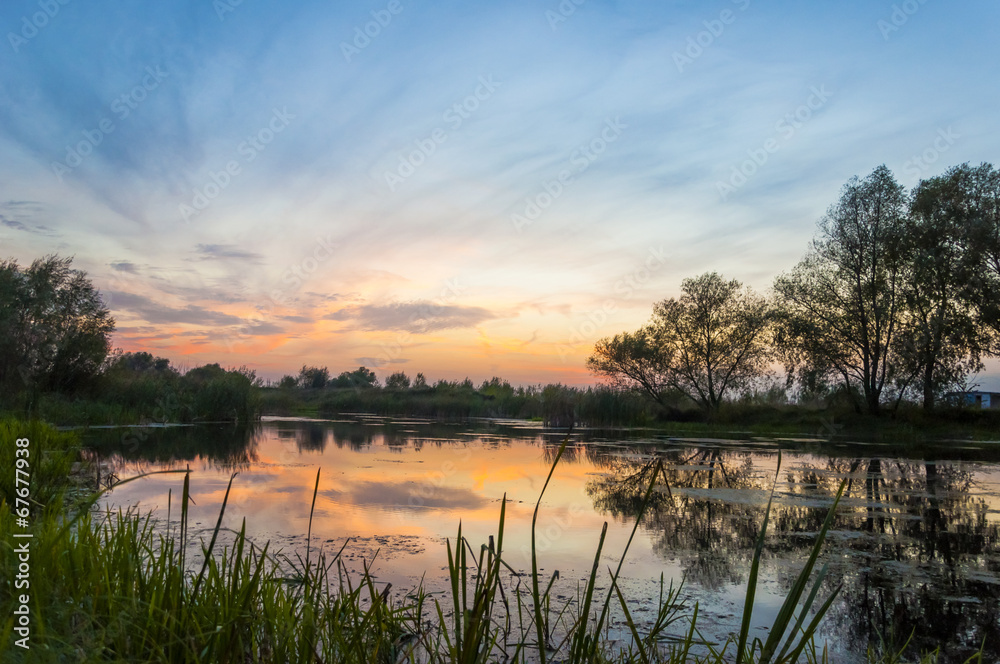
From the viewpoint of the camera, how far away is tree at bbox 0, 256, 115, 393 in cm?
1811

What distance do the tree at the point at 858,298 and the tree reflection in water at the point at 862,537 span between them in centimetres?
1296

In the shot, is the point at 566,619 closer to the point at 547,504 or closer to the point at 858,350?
the point at 547,504

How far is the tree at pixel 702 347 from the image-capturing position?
30172mm

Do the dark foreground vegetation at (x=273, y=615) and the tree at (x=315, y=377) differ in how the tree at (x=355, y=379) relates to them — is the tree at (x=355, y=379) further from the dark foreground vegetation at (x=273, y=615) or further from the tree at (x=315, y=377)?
the dark foreground vegetation at (x=273, y=615)

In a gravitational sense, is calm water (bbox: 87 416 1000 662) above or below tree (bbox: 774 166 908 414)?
below

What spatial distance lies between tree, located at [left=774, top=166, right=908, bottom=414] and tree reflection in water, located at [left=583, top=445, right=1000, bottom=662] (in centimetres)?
1296

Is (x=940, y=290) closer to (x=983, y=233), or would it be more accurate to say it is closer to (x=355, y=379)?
(x=983, y=233)

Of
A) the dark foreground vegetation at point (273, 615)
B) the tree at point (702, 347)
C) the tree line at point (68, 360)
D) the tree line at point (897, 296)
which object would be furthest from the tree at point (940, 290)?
the tree line at point (68, 360)

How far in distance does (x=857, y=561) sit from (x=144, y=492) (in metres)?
8.46

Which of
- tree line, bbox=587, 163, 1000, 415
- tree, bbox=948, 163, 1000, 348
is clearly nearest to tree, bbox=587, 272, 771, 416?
tree line, bbox=587, 163, 1000, 415

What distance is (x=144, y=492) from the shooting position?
8117mm

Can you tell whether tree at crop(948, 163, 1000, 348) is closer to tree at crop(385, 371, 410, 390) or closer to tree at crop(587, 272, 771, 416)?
tree at crop(587, 272, 771, 416)

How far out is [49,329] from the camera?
19.4m

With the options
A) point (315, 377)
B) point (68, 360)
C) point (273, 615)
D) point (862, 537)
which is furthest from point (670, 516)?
point (315, 377)
